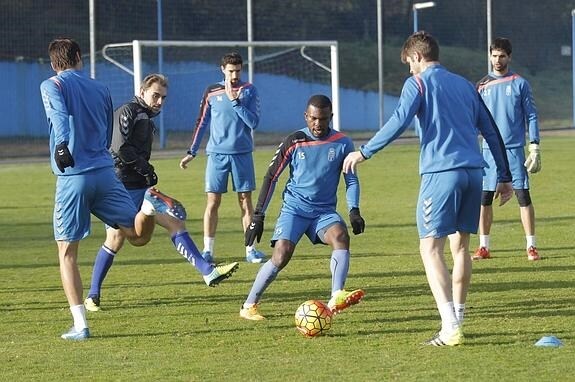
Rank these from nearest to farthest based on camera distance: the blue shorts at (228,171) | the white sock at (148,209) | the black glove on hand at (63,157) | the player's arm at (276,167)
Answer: the black glove on hand at (63,157) → the player's arm at (276,167) → the white sock at (148,209) → the blue shorts at (228,171)

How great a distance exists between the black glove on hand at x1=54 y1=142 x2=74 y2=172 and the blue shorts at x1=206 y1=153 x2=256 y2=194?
16.1 ft

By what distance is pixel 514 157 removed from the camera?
1230 centimetres

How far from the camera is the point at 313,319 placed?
26.7 feet

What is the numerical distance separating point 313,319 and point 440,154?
4.53ft

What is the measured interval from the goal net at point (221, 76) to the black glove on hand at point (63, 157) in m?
24.4

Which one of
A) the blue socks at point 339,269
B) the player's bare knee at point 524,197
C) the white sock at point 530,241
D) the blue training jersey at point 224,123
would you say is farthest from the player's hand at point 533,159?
the blue socks at point 339,269

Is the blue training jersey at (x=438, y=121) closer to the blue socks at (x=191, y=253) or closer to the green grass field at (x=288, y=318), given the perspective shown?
the green grass field at (x=288, y=318)

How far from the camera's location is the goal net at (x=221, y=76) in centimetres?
3375

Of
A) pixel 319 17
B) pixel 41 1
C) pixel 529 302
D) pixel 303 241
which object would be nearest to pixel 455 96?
pixel 529 302

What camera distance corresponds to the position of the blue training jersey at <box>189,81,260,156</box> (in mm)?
12672

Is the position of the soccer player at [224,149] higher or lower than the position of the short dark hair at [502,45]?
lower

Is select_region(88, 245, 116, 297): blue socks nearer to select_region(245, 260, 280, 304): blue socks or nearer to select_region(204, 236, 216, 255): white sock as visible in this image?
select_region(245, 260, 280, 304): blue socks

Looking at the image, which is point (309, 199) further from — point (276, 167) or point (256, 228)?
point (256, 228)

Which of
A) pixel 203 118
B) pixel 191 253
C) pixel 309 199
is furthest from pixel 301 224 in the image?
pixel 203 118
